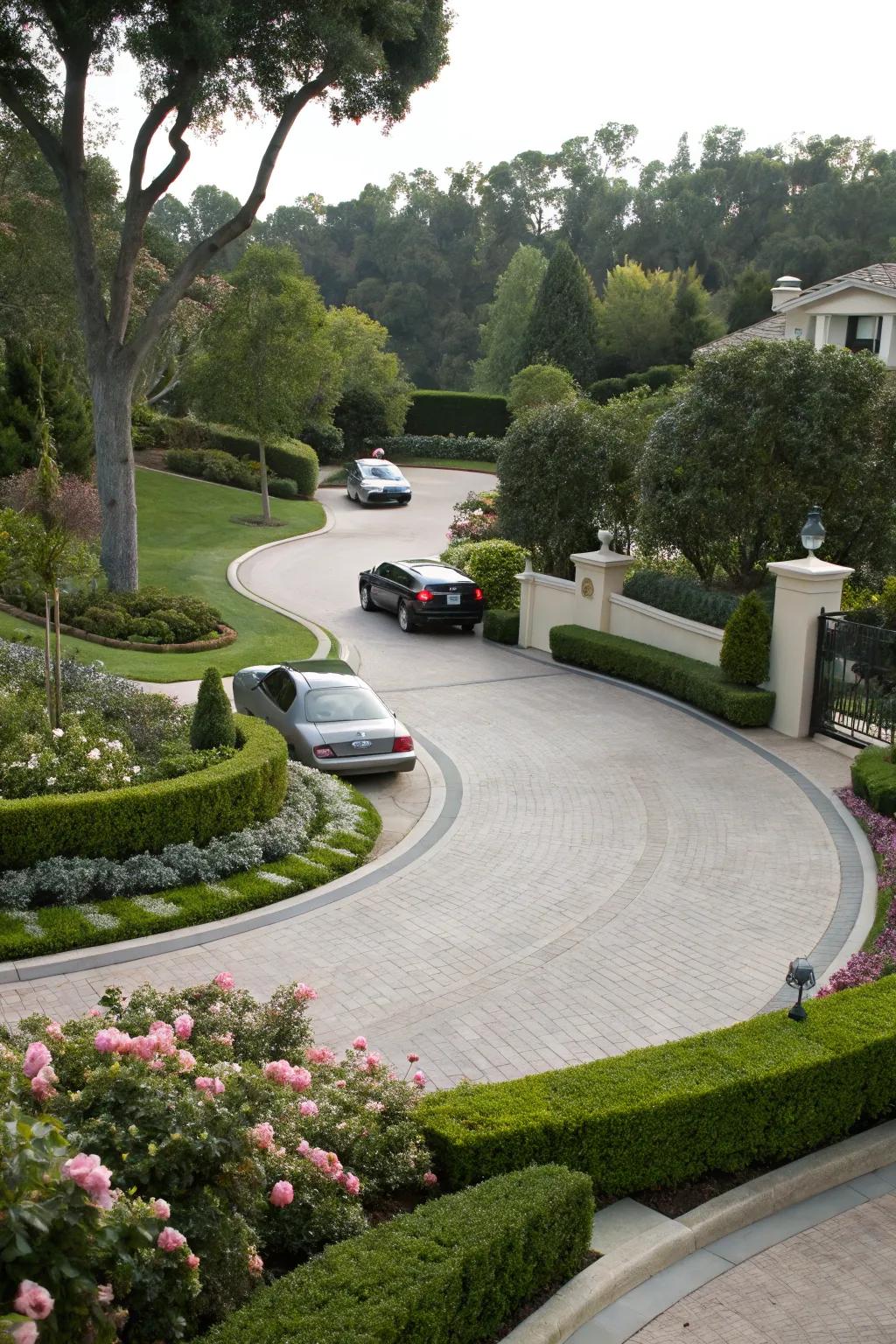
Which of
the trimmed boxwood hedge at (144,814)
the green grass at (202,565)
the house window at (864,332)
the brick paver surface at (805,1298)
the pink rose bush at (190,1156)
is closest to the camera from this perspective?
the pink rose bush at (190,1156)

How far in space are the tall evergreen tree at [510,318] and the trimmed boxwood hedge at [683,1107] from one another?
5937 centimetres

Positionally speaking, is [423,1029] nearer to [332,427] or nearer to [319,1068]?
[319,1068]

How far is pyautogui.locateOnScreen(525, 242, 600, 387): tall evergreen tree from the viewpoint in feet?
200

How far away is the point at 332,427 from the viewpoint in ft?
171

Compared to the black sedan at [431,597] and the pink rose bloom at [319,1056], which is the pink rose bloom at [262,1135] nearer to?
the pink rose bloom at [319,1056]

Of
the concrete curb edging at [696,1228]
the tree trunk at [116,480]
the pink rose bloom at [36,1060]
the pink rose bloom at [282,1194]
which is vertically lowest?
the concrete curb edging at [696,1228]

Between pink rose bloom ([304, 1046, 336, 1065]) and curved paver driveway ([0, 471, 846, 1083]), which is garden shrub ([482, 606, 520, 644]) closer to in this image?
curved paver driveway ([0, 471, 846, 1083])

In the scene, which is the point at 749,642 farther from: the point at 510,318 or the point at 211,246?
the point at 510,318

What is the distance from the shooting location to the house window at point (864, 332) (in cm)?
4009

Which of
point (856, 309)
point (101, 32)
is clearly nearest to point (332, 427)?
point (856, 309)

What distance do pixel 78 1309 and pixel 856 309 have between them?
40929 millimetres

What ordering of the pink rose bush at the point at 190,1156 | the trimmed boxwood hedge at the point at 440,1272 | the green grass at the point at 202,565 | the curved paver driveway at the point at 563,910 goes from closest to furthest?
the pink rose bush at the point at 190,1156
the trimmed boxwood hedge at the point at 440,1272
the curved paver driveway at the point at 563,910
the green grass at the point at 202,565

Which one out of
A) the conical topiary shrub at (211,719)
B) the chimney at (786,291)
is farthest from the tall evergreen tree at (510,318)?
the conical topiary shrub at (211,719)

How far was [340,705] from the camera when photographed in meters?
16.0
